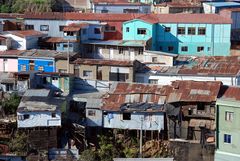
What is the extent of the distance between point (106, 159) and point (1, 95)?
5.95 m

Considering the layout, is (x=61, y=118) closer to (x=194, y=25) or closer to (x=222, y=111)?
(x=222, y=111)

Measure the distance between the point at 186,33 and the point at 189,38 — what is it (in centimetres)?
33

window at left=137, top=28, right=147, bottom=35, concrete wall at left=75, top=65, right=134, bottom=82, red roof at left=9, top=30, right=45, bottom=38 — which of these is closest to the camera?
concrete wall at left=75, top=65, right=134, bottom=82

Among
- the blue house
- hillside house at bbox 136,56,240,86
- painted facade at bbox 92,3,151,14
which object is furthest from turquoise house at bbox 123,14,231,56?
painted facade at bbox 92,3,151,14

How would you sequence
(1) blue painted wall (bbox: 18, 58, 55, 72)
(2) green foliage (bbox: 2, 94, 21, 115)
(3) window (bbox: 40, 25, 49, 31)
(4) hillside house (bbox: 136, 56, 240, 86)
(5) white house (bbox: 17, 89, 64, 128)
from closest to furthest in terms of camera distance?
(5) white house (bbox: 17, 89, 64, 128)
(2) green foliage (bbox: 2, 94, 21, 115)
(4) hillside house (bbox: 136, 56, 240, 86)
(1) blue painted wall (bbox: 18, 58, 55, 72)
(3) window (bbox: 40, 25, 49, 31)

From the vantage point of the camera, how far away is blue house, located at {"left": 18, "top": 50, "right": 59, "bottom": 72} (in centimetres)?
2512

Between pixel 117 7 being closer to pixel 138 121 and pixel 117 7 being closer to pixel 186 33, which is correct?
pixel 186 33

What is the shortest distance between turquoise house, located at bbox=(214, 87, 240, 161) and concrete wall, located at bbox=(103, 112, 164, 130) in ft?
8.07

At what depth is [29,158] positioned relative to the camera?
19094mm

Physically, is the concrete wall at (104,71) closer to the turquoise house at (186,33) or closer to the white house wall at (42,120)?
the white house wall at (42,120)

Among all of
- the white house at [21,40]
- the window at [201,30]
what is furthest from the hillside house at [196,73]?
the white house at [21,40]

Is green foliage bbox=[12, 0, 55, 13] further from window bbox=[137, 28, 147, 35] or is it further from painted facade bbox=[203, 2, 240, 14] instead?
window bbox=[137, 28, 147, 35]

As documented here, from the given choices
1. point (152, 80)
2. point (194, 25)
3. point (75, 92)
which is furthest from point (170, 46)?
point (75, 92)

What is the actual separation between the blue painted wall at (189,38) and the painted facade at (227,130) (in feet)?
37.3
